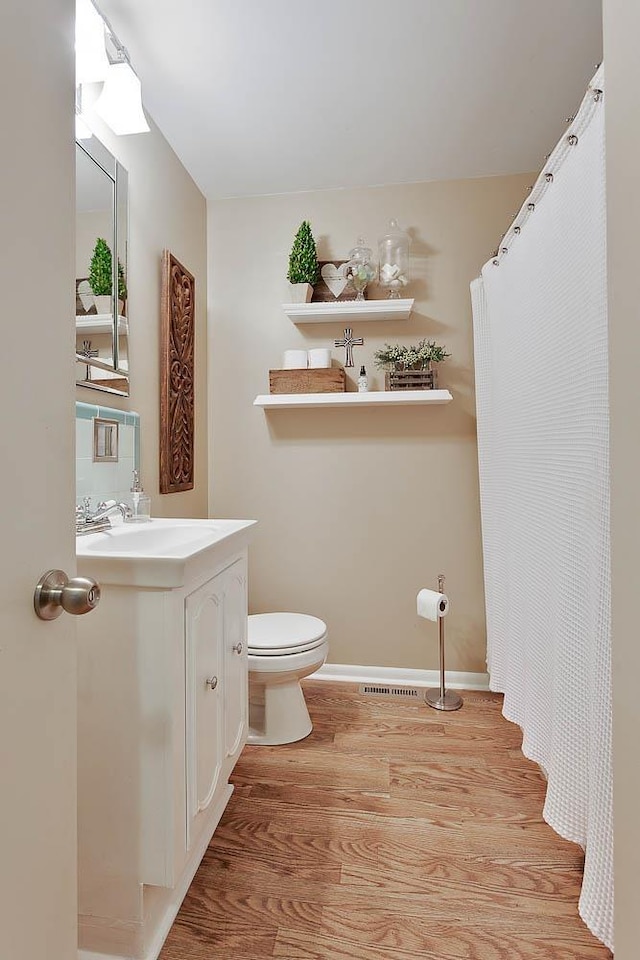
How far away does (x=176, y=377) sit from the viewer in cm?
226

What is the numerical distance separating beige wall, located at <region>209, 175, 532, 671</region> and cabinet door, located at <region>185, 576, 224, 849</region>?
1249 millimetres

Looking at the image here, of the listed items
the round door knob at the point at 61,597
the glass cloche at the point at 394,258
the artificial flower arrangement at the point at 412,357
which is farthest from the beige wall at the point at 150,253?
the round door knob at the point at 61,597

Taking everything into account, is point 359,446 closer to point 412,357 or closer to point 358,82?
point 412,357

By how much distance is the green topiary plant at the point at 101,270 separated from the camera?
1.65 metres

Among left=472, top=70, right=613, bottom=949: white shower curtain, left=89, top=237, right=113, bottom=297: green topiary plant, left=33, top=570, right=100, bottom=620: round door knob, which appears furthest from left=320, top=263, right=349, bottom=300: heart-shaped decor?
left=33, top=570, right=100, bottom=620: round door knob

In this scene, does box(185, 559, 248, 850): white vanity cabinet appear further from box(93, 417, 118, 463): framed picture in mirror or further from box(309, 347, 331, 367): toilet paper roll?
box(309, 347, 331, 367): toilet paper roll

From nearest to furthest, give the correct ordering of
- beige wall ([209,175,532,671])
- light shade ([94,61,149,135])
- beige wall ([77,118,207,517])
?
light shade ([94,61,149,135]), beige wall ([77,118,207,517]), beige wall ([209,175,532,671])

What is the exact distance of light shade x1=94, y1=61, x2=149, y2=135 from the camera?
1.61m

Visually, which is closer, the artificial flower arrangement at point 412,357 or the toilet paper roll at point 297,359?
the artificial flower arrangement at point 412,357

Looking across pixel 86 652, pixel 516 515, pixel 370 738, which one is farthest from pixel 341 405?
pixel 86 652

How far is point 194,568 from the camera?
120 cm

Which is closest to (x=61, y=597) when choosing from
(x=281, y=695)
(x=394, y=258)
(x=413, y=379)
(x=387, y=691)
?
(x=281, y=695)

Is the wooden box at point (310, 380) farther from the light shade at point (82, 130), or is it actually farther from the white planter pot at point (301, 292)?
the light shade at point (82, 130)

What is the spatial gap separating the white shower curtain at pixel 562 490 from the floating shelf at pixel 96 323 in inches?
52.4
